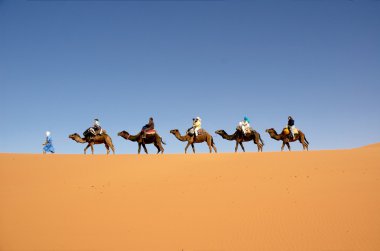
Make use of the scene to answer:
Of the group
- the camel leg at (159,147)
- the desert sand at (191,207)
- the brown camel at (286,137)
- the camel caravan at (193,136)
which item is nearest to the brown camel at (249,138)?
the camel caravan at (193,136)

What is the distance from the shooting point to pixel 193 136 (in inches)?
904

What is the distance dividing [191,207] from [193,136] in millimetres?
14724

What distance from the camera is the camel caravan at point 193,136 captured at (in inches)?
850

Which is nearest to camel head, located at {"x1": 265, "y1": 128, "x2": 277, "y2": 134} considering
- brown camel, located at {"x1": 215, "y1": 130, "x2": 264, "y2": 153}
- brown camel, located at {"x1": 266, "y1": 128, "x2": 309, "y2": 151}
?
brown camel, located at {"x1": 266, "y1": 128, "x2": 309, "y2": 151}

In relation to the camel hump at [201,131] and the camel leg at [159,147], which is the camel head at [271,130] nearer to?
the camel hump at [201,131]

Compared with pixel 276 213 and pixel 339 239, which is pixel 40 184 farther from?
pixel 339 239

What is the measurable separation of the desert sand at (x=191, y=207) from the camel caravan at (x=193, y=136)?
329 inches

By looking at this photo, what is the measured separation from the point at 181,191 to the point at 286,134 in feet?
61.1

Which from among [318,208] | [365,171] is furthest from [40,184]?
[365,171]

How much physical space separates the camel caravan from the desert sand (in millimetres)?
8349

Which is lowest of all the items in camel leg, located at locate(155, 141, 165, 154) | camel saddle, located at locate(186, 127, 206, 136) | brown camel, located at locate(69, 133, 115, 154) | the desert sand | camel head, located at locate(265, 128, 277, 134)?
the desert sand

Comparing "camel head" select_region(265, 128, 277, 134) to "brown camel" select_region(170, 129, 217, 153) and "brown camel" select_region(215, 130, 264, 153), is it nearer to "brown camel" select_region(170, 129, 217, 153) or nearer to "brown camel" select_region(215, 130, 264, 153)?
"brown camel" select_region(215, 130, 264, 153)

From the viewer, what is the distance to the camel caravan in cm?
2158

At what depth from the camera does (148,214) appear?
311 inches
